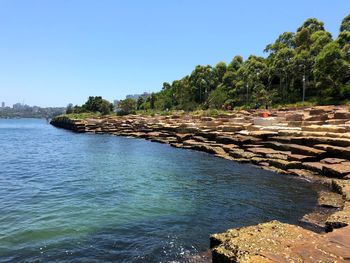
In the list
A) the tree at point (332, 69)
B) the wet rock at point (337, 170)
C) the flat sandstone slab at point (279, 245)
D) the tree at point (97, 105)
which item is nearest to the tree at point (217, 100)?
the tree at point (332, 69)

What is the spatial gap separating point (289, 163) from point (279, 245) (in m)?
14.2

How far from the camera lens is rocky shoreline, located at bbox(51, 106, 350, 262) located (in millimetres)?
6398

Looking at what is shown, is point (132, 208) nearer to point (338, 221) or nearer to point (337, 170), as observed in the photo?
point (338, 221)

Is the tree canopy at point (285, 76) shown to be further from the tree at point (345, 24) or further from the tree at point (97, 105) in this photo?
the tree at point (97, 105)

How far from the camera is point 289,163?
780 inches

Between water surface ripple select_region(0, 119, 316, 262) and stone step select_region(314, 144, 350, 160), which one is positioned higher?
stone step select_region(314, 144, 350, 160)

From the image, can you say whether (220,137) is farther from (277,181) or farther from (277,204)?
(277,204)

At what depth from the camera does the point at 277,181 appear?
57.2ft

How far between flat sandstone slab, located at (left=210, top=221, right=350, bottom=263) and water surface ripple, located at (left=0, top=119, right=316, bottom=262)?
1.87 meters

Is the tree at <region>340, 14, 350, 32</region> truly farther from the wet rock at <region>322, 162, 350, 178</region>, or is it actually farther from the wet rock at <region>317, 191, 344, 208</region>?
the wet rock at <region>317, 191, 344, 208</region>

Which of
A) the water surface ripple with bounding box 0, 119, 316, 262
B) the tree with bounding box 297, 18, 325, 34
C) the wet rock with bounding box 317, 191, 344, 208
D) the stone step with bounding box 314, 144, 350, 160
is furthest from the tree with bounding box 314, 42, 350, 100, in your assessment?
the wet rock with bounding box 317, 191, 344, 208

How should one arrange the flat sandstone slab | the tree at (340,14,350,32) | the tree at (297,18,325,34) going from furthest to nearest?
the tree at (297,18,325,34) → the tree at (340,14,350,32) → the flat sandstone slab

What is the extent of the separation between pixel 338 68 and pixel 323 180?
43998 millimetres

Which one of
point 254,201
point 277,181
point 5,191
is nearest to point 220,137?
point 277,181
